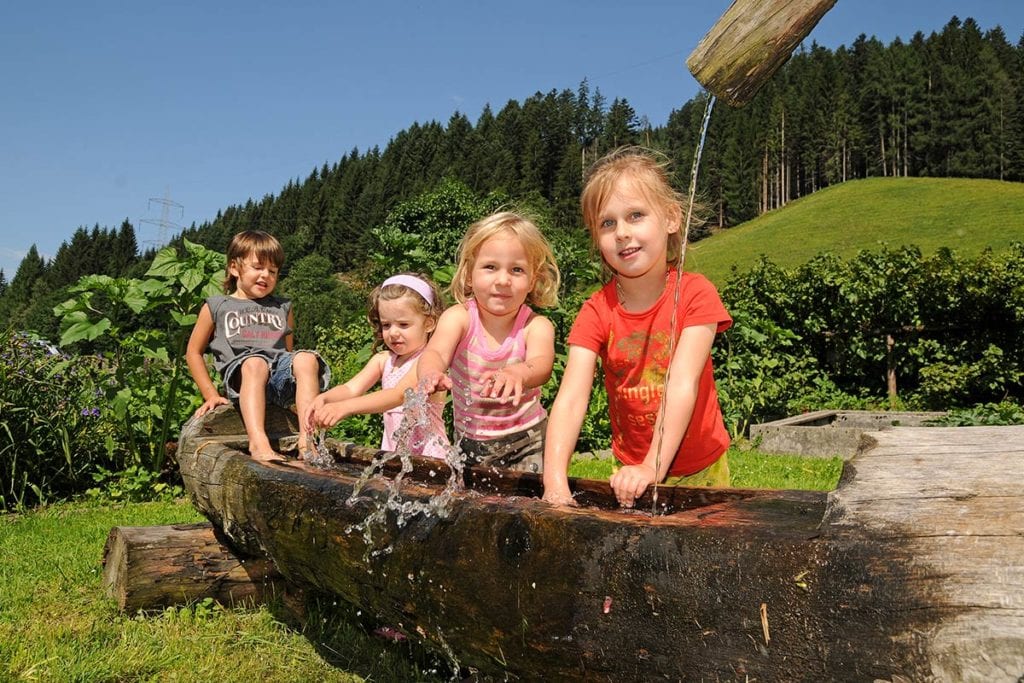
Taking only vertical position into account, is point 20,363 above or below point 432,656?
above

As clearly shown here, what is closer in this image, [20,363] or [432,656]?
[432,656]

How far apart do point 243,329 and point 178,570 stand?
4.67 feet

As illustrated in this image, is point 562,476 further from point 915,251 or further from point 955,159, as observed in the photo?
point 955,159

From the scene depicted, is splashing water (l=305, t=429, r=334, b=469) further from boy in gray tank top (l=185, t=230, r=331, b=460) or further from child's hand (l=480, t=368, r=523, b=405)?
child's hand (l=480, t=368, r=523, b=405)

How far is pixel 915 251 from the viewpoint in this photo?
12.1 metres

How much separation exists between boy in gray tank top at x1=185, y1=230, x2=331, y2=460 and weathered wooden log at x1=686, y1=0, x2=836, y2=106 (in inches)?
99.9

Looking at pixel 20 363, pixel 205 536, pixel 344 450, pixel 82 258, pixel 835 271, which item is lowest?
pixel 205 536

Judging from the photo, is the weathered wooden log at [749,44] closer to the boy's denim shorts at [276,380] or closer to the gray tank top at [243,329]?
the boy's denim shorts at [276,380]

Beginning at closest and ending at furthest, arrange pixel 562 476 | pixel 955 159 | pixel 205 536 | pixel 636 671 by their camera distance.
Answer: pixel 636 671 < pixel 562 476 < pixel 205 536 < pixel 955 159

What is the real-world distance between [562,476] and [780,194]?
7896cm

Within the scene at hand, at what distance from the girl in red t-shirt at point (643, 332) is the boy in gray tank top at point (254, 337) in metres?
1.77

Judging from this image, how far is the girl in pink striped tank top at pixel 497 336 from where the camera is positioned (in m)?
3.03

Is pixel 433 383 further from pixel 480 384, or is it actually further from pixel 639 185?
pixel 639 185

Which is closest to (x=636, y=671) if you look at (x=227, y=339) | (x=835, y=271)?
(x=227, y=339)
